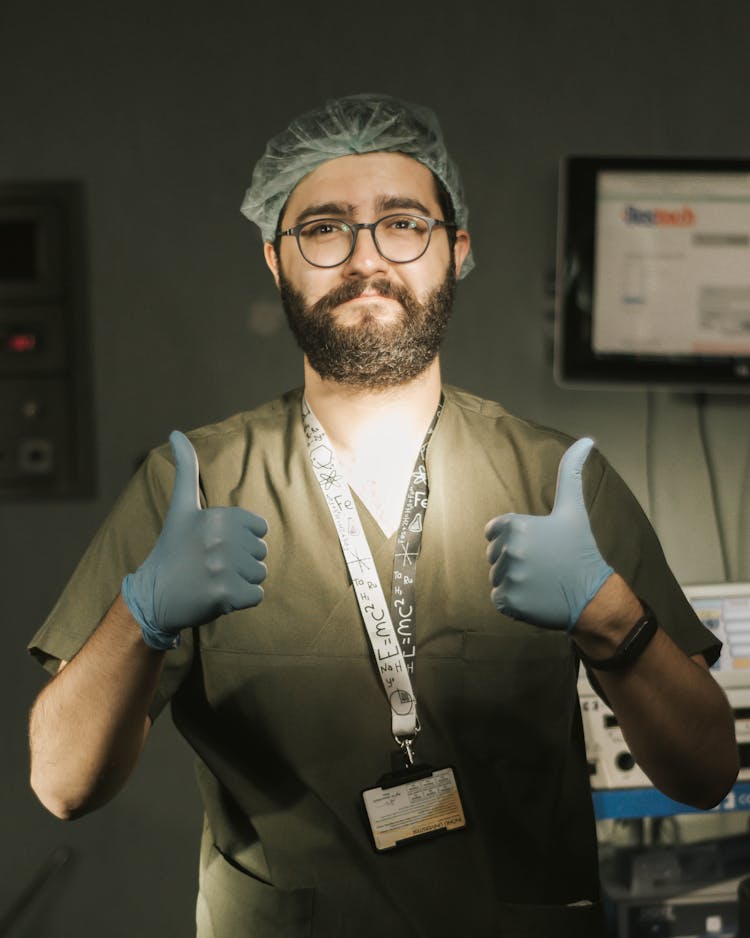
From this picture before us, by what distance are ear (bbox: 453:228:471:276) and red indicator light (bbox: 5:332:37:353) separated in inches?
36.4

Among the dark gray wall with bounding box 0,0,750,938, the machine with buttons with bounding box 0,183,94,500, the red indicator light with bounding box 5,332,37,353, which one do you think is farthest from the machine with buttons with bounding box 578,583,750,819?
the red indicator light with bounding box 5,332,37,353

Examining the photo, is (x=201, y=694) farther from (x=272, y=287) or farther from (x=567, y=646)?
(x=272, y=287)

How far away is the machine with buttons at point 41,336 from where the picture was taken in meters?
1.72

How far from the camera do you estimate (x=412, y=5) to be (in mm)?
1675

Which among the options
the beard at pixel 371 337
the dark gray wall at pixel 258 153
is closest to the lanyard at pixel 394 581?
the beard at pixel 371 337

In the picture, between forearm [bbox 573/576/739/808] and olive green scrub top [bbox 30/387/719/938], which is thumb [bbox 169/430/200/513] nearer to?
olive green scrub top [bbox 30/387/719/938]

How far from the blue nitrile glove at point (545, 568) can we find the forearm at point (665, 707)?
30 mm

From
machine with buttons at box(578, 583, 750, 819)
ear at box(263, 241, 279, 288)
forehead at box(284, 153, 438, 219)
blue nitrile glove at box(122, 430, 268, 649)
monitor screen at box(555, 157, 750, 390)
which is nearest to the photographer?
blue nitrile glove at box(122, 430, 268, 649)

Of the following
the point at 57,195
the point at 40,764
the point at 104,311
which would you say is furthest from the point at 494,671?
the point at 57,195

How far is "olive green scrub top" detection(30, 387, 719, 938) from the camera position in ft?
3.85

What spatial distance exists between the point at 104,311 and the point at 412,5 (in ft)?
2.93

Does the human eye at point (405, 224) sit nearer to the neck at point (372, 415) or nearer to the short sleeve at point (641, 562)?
the neck at point (372, 415)

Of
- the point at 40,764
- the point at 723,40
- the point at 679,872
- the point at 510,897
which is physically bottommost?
the point at 679,872

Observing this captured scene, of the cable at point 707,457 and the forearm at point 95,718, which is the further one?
the cable at point 707,457
